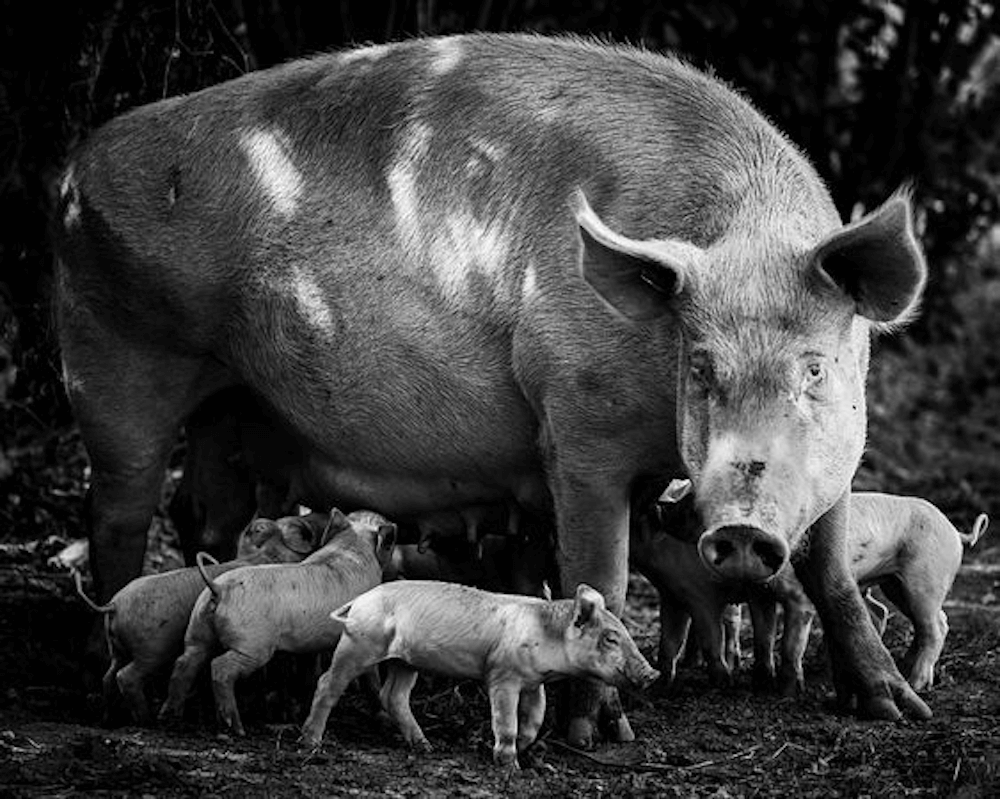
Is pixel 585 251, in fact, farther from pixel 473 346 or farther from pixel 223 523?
pixel 223 523

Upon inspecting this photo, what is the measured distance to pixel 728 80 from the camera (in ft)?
32.8

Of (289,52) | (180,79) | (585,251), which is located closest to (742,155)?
(585,251)

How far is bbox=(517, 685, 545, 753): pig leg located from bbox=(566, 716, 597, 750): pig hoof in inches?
8.1

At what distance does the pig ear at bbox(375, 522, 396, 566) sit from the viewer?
5969 mm

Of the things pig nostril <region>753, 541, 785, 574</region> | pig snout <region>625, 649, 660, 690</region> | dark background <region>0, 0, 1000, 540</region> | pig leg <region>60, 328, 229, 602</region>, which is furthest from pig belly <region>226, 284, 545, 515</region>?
dark background <region>0, 0, 1000, 540</region>

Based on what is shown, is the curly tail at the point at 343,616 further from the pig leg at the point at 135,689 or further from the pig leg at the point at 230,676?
the pig leg at the point at 135,689

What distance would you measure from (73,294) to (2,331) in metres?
1.26

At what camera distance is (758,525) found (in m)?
4.84

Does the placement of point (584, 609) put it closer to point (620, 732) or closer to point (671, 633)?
point (620, 732)

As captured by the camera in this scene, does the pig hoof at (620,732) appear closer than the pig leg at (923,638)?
Yes

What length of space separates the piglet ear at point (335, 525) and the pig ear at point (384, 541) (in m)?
0.10

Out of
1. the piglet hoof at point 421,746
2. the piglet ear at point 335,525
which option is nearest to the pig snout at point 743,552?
the piglet hoof at point 421,746

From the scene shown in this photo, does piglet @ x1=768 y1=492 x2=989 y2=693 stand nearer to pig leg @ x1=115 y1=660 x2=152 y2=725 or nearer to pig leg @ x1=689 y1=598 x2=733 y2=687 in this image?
pig leg @ x1=689 y1=598 x2=733 y2=687

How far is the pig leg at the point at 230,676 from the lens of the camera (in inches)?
213
